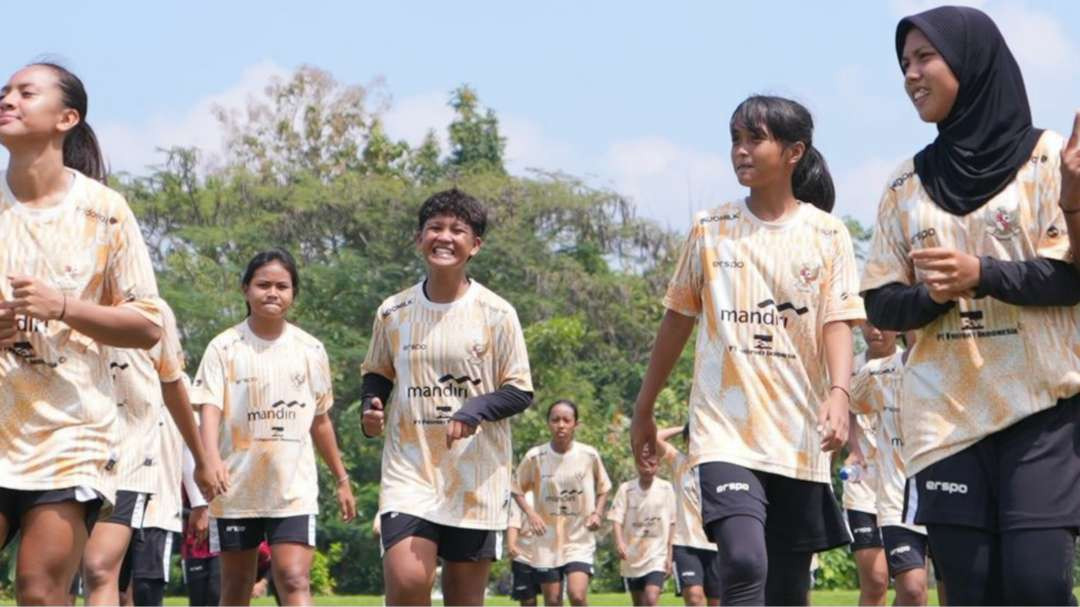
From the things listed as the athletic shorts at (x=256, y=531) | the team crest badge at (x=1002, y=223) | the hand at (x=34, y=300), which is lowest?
the athletic shorts at (x=256, y=531)

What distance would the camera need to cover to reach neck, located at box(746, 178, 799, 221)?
8664 millimetres

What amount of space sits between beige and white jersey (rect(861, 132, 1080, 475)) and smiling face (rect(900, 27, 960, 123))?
0.28 metres

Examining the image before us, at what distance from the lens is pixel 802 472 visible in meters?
8.23

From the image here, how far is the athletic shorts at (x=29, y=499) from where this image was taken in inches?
262

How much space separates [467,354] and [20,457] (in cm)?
357

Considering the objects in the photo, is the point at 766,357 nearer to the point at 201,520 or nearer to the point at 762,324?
the point at 762,324

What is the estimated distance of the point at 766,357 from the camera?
8336 mm

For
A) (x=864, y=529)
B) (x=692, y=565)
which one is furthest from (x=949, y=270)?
(x=692, y=565)

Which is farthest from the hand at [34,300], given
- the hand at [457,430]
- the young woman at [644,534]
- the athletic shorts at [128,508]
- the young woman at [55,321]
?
the young woman at [644,534]

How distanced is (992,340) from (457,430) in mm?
3664

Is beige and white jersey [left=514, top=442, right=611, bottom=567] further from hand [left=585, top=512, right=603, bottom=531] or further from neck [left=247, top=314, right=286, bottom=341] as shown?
neck [left=247, top=314, right=286, bottom=341]

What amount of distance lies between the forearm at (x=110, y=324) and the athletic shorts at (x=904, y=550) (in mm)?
7156

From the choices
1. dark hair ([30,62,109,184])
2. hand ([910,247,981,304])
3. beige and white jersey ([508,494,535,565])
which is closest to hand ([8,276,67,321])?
dark hair ([30,62,109,184])

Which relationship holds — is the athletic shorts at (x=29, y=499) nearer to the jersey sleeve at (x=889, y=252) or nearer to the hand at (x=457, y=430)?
the jersey sleeve at (x=889, y=252)
